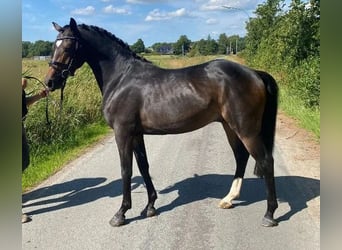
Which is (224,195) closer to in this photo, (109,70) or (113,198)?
(113,198)

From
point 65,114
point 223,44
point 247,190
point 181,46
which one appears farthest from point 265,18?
point 223,44

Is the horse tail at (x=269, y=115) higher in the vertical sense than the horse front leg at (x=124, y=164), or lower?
higher

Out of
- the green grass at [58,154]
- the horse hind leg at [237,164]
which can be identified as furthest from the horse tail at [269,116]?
the green grass at [58,154]

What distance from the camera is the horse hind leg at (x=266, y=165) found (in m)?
3.85

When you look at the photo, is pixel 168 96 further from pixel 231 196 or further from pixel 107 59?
pixel 231 196

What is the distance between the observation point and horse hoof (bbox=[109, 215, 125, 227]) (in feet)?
13.0

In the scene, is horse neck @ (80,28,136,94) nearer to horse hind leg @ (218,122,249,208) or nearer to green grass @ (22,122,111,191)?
horse hind leg @ (218,122,249,208)

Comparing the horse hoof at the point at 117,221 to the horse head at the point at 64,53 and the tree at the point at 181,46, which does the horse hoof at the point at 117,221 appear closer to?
the horse head at the point at 64,53

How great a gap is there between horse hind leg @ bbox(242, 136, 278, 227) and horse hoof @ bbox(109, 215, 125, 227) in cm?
147

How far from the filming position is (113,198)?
15.8ft

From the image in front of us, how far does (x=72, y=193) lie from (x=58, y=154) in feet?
7.18

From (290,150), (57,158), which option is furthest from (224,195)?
(57,158)

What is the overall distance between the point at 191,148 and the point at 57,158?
2519 mm

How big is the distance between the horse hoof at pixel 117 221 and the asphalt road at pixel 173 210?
6 centimetres
